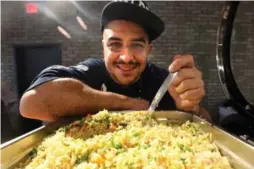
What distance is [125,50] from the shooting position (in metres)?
1.94

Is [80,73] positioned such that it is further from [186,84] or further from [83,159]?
[83,159]

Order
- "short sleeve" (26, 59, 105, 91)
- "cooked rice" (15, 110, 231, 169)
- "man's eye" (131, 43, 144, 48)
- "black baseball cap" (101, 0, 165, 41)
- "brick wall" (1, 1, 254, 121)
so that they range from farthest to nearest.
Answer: "brick wall" (1, 1, 254, 121)
"man's eye" (131, 43, 144, 48)
"black baseball cap" (101, 0, 165, 41)
"short sleeve" (26, 59, 105, 91)
"cooked rice" (15, 110, 231, 169)

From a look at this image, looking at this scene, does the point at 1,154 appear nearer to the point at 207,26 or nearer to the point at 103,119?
the point at 103,119

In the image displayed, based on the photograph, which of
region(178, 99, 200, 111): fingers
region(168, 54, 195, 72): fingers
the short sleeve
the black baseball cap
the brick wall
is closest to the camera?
region(168, 54, 195, 72): fingers

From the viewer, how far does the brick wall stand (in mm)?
4008

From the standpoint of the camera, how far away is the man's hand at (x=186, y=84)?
1.13 meters

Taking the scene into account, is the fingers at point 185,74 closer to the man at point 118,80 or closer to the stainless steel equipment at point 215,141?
the man at point 118,80

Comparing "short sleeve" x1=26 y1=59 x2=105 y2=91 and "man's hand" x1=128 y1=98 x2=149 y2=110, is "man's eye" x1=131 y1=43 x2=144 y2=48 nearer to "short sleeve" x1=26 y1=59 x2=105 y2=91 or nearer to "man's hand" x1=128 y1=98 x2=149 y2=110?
"short sleeve" x1=26 y1=59 x2=105 y2=91

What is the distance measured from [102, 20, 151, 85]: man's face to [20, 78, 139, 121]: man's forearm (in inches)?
25.1

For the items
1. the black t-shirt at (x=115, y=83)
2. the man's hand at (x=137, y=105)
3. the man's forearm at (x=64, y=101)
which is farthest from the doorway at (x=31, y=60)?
the man's hand at (x=137, y=105)

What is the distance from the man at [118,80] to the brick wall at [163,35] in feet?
6.80

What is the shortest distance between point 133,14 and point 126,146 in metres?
1.13

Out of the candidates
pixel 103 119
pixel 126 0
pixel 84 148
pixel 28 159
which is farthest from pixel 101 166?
pixel 126 0

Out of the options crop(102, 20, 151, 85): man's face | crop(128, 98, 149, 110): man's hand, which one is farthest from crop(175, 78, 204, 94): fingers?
crop(102, 20, 151, 85): man's face
